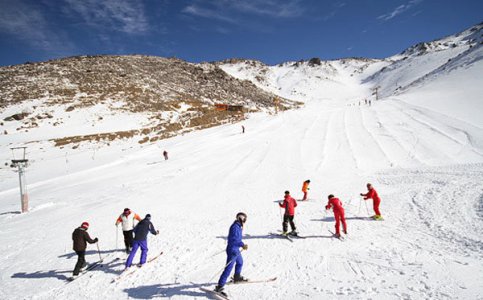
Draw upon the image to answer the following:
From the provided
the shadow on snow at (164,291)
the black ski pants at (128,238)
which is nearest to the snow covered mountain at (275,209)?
the shadow on snow at (164,291)

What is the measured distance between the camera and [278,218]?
1142cm

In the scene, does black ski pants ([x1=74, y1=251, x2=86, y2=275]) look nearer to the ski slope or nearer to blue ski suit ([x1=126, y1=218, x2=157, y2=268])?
the ski slope

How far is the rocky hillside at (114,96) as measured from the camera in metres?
45.0

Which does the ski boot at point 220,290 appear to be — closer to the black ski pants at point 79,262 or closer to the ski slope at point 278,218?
the ski slope at point 278,218

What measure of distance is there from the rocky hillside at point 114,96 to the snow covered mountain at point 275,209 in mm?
11814

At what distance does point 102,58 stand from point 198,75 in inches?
1234

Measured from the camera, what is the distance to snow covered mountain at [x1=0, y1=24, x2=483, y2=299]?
22.6ft

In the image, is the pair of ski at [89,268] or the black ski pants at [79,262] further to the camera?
the black ski pants at [79,262]

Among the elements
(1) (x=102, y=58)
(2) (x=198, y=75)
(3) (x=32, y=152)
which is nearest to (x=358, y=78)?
(2) (x=198, y=75)

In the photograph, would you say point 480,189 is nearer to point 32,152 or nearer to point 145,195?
point 145,195

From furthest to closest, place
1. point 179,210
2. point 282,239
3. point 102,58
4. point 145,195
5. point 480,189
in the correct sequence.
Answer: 1. point 102,58
2. point 145,195
3. point 179,210
4. point 480,189
5. point 282,239

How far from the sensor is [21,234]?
1241cm

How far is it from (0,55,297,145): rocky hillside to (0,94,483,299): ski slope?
66.0ft

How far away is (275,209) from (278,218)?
1.19 m
